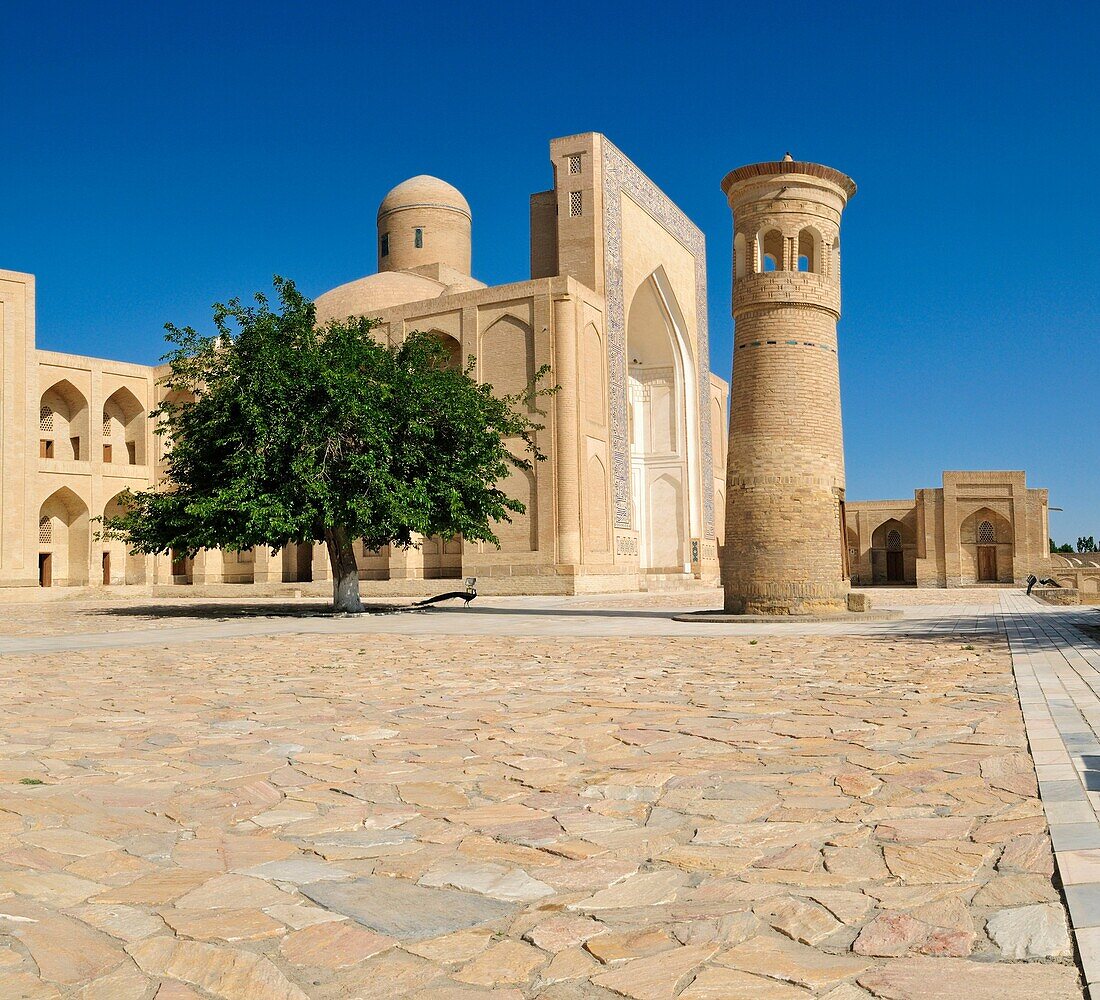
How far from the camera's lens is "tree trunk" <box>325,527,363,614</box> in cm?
1593

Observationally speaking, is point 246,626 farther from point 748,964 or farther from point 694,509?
point 694,509

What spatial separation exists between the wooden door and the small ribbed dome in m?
22.2

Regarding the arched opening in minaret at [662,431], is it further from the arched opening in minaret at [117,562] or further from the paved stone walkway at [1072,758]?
the paved stone walkway at [1072,758]

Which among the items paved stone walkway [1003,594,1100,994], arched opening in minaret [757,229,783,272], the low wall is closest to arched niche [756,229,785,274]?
arched opening in minaret [757,229,783,272]

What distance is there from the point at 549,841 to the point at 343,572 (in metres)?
13.8

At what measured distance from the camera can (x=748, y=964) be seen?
193 cm

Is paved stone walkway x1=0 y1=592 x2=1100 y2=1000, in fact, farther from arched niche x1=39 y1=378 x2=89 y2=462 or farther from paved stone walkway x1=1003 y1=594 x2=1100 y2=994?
arched niche x1=39 y1=378 x2=89 y2=462

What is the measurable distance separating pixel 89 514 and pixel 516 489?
44.9 ft

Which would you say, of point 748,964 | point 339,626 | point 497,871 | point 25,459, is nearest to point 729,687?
point 497,871

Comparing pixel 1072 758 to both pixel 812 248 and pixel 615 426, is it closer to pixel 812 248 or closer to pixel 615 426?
pixel 812 248

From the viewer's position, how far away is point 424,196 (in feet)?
117

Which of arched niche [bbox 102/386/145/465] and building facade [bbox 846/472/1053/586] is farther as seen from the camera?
building facade [bbox 846/472/1053/586]

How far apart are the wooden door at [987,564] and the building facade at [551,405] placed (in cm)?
1026

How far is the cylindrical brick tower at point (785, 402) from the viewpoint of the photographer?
13125mm
